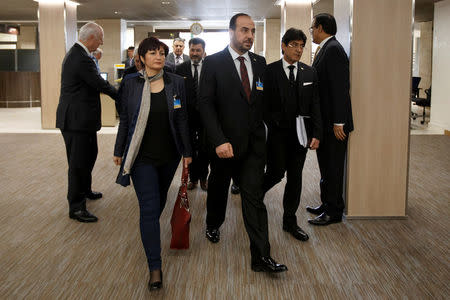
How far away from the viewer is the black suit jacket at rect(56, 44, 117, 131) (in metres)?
4.10

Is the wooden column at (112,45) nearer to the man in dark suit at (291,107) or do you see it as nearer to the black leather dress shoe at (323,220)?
the black leather dress shoe at (323,220)

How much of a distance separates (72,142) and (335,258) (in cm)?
247

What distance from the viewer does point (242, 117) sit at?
3.11 m

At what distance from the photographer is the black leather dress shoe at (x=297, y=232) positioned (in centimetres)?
381

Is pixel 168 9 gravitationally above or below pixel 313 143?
above

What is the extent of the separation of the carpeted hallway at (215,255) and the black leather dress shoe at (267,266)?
47mm

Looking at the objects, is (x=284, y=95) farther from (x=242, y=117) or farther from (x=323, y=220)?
(x=323, y=220)

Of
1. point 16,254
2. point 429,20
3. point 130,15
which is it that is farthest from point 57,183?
point 429,20

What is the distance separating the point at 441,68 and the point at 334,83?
8.74 metres

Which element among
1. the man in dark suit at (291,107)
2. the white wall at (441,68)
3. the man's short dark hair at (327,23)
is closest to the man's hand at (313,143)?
the man in dark suit at (291,107)

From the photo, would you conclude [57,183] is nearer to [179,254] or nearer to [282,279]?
[179,254]

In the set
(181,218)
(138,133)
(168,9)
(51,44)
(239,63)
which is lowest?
(181,218)

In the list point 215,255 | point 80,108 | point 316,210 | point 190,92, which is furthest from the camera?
point 190,92

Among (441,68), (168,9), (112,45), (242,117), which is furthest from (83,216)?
(112,45)
